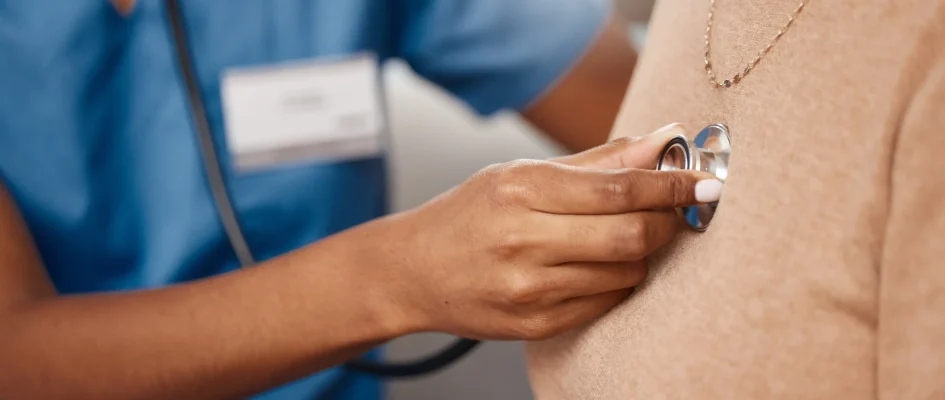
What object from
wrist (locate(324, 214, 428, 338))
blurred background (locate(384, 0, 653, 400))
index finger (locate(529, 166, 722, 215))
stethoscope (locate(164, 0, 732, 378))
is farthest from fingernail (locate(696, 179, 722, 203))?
blurred background (locate(384, 0, 653, 400))

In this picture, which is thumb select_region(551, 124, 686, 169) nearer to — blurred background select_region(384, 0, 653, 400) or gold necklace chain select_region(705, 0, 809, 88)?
gold necklace chain select_region(705, 0, 809, 88)

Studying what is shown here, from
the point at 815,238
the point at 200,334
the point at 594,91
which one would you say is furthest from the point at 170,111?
the point at 815,238

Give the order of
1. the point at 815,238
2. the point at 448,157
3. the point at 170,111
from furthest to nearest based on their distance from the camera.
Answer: the point at 448,157
the point at 170,111
the point at 815,238

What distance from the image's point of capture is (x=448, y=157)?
48.4 inches

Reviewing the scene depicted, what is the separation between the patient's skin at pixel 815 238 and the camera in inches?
10.5

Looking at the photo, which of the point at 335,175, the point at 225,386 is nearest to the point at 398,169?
the point at 335,175

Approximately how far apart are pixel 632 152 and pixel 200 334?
33 centimetres

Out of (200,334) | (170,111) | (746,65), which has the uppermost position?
(746,65)

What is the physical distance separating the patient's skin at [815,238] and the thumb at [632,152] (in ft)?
0.09

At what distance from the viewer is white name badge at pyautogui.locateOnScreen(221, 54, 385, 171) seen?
685mm

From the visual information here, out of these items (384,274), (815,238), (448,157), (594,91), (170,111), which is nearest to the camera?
(815,238)

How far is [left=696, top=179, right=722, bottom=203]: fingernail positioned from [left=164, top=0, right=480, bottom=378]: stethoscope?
13.3 inches

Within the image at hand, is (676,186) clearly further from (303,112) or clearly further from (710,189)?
(303,112)

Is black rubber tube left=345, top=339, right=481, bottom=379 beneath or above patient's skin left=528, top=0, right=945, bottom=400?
beneath
